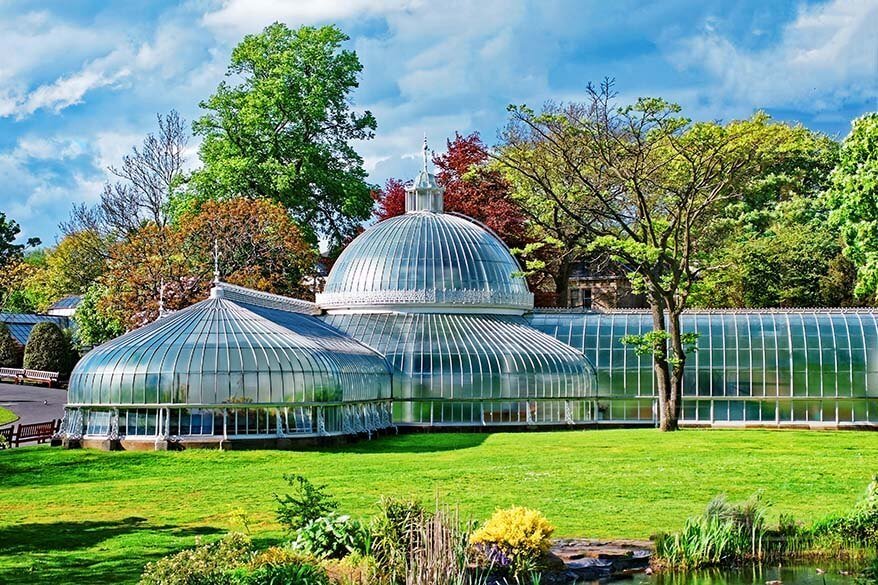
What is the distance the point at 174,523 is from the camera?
771 inches

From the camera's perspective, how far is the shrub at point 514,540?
15.3 metres

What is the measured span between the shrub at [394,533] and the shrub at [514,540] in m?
0.92

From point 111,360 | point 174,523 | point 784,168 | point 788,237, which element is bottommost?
point 174,523

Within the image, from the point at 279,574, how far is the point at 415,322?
31456 millimetres

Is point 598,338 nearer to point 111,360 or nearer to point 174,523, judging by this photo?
point 111,360

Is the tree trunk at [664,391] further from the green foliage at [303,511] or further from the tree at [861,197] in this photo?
the green foliage at [303,511]

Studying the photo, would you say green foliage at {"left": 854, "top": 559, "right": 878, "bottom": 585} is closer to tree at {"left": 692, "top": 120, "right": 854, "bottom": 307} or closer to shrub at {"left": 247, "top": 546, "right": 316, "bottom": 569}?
shrub at {"left": 247, "top": 546, "right": 316, "bottom": 569}

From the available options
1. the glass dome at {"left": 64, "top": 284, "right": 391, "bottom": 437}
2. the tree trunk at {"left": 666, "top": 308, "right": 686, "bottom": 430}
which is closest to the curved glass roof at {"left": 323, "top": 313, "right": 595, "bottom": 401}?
the tree trunk at {"left": 666, "top": 308, "right": 686, "bottom": 430}

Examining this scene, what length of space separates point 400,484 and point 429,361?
60.1 feet

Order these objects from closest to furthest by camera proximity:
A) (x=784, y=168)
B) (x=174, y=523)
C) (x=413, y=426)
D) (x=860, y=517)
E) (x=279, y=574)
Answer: (x=279, y=574) → (x=860, y=517) → (x=174, y=523) → (x=413, y=426) → (x=784, y=168)

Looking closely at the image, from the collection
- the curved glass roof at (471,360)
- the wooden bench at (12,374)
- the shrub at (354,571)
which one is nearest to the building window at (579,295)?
the curved glass roof at (471,360)

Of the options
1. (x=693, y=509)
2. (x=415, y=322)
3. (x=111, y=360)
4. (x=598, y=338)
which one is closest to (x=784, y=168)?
(x=598, y=338)

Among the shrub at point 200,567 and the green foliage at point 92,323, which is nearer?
the shrub at point 200,567

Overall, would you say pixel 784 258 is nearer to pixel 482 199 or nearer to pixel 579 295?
pixel 482 199
